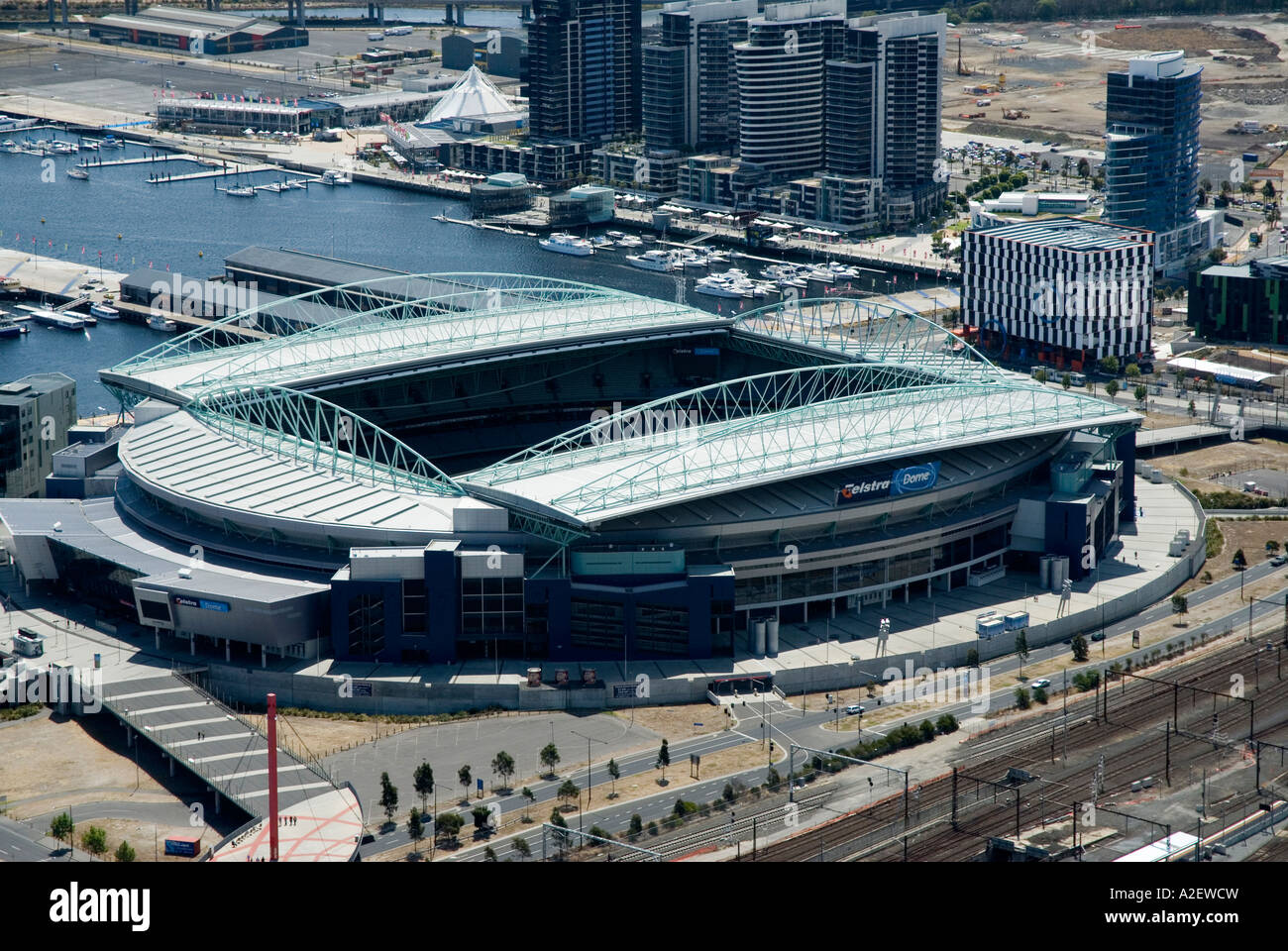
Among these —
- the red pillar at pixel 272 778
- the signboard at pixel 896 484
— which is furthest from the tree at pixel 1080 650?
the red pillar at pixel 272 778

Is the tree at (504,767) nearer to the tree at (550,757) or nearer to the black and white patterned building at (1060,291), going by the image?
the tree at (550,757)

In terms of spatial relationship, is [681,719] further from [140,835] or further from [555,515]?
[140,835]

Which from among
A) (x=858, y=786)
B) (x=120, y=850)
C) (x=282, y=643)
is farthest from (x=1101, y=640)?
(x=120, y=850)

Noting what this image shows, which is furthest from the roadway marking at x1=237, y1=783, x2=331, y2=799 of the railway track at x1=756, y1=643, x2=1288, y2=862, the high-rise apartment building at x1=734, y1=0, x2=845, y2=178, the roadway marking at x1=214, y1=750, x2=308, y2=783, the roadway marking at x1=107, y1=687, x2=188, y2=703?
the high-rise apartment building at x1=734, y1=0, x2=845, y2=178

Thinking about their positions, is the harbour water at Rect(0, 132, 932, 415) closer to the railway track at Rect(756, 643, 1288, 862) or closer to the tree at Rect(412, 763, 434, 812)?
the railway track at Rect(756, 643, 1288, 862)

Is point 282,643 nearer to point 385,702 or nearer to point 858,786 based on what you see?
point 385,702

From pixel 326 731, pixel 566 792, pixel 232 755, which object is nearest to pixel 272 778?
pixel 232 755
